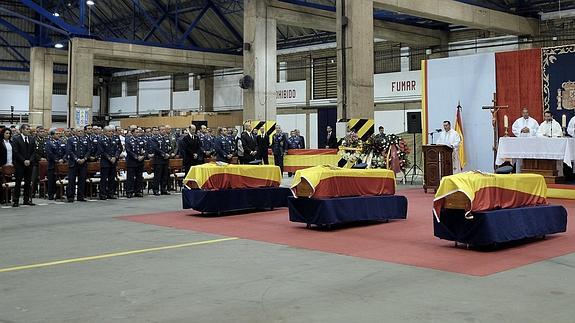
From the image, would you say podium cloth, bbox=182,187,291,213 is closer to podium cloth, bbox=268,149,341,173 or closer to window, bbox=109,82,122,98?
podium cloth, bbox=268,149,341,173

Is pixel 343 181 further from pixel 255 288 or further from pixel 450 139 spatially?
pixel 450 139

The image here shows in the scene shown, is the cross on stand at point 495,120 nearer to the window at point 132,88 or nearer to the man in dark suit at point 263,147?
the man in dark suit at point 263,147

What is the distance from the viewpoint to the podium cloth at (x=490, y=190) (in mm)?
7062

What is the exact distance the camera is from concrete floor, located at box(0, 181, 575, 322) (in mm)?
4461

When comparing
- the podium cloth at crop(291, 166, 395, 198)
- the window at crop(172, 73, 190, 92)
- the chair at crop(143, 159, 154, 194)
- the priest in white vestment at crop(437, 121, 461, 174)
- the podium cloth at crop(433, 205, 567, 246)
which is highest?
the window at crop(172, 73, 190, 92)

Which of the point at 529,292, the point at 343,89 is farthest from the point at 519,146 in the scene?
the point at 529,292

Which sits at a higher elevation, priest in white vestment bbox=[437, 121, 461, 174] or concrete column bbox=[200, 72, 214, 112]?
concrete column bbox=[200, 72, 214, 112]

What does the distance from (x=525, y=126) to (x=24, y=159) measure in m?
10.8

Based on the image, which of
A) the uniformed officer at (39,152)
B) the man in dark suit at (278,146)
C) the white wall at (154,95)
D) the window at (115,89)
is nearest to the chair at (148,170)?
the uniformed officer at (39,152)

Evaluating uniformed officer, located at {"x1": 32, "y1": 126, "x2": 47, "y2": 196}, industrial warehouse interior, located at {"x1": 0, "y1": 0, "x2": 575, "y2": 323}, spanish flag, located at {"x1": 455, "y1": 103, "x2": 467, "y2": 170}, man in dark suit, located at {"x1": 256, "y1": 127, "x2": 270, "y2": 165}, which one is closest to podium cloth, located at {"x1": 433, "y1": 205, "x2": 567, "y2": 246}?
industrial warehouse interior, located at {"x1": 0, "y1": 0, "x2": 575, "y2": 323}

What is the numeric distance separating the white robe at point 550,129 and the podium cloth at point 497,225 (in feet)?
19.8

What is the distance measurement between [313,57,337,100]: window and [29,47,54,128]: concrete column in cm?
1248

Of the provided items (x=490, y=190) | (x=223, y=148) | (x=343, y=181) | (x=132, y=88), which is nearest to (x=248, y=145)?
(x=223, y=148)

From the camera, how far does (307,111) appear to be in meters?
30.3
